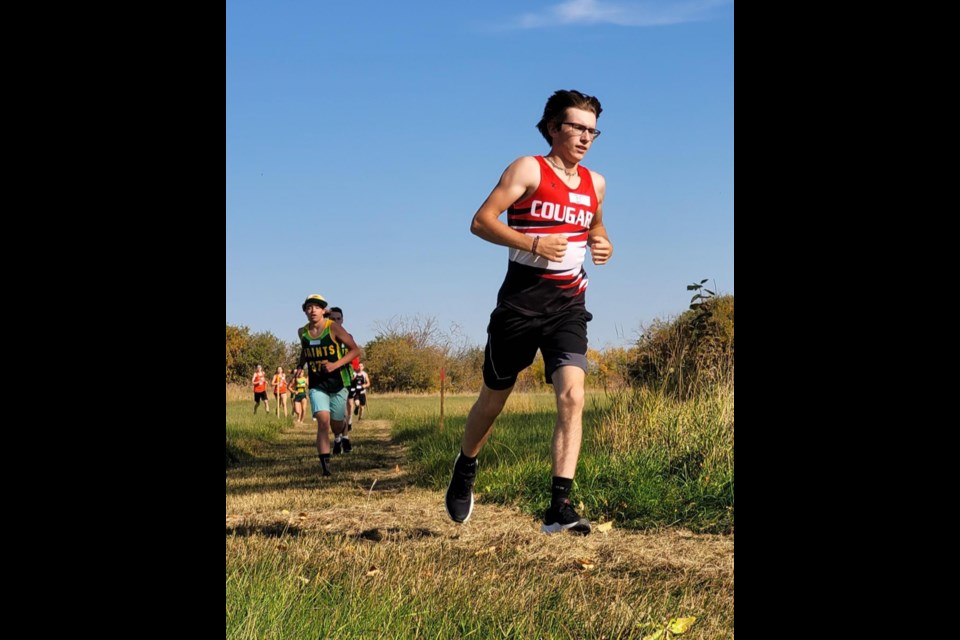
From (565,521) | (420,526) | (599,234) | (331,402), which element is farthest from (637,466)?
(331,402)

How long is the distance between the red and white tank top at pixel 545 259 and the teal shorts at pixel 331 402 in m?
5.42

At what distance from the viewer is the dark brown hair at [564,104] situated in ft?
15.7

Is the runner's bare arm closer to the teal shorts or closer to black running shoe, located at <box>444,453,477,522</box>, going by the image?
black running shoe, located at <box>444,453,477,522</box>

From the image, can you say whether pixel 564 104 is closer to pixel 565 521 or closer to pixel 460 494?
pixel 565 521

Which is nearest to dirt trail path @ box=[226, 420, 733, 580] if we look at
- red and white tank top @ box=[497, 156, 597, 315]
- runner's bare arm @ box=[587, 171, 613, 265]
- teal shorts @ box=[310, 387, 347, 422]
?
teal shorts @ box=[310, 387, 347, 422]

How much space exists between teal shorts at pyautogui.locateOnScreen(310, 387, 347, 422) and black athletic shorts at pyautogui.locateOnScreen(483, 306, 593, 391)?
5198mm

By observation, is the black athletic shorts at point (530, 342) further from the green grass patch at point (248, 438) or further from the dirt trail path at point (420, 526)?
the green grass patch at point (248, 438)

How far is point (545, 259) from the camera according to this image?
4.96 m

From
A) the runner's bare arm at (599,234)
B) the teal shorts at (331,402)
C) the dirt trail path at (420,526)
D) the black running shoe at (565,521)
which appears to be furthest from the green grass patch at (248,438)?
the runner's bare arm at (599,234)

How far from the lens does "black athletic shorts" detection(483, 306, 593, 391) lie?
509 cm

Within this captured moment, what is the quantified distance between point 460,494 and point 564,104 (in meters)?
2.53
